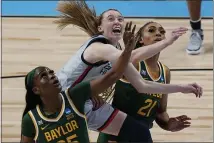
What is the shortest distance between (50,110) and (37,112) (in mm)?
71

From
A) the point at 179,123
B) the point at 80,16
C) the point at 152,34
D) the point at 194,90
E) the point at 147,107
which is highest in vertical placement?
the point at 80,16

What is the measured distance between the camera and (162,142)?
5.88 m

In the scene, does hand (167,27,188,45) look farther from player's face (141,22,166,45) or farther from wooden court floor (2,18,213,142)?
wooden court floor (2,18,213,142)

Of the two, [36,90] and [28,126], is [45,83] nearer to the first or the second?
[36,90]

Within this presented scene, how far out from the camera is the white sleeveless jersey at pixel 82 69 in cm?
410

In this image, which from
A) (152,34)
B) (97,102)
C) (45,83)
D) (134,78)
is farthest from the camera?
(152,34)

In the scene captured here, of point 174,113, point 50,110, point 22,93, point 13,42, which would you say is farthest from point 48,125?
point 13,42

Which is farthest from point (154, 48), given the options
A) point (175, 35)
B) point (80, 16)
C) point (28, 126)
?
point (28, 126)

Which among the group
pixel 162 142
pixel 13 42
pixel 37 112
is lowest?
pixel 162 142

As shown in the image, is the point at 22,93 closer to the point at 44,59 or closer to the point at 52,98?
the point at 44,59

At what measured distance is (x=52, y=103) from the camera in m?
3.73

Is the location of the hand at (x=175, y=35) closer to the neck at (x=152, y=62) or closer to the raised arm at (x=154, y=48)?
the raised arm at (x=154, y=48)

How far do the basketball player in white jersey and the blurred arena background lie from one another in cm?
169

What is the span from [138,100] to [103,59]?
0.46 m
